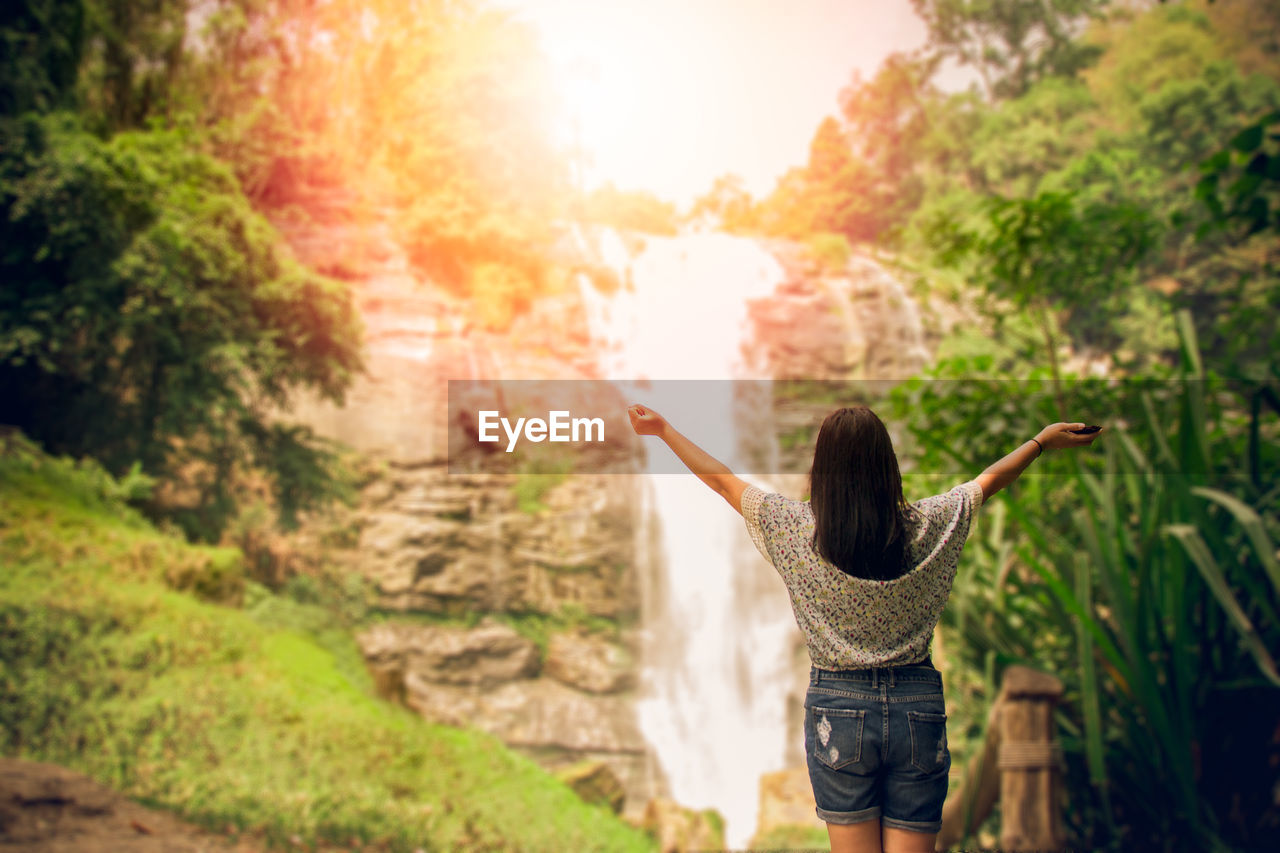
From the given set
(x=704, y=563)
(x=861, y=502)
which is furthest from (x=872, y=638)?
(x=704, y=563)

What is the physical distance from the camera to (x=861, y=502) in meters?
0.97

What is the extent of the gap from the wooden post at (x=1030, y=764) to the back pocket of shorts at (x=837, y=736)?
3.21ft

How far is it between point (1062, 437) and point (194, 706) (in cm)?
441

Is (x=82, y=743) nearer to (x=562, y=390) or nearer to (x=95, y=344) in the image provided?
(x=95, y=344)

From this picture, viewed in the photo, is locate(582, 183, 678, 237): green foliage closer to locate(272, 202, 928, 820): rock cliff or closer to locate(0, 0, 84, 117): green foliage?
locate(272, 202, 928, 820): rock cliff

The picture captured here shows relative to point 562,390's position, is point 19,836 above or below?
below

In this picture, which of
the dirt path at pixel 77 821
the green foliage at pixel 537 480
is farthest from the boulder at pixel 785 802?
the dirt path at pixel 77 821

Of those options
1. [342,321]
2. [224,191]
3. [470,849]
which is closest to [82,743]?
[470,849]

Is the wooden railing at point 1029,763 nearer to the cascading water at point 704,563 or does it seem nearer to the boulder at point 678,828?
the boulder at point 678,828

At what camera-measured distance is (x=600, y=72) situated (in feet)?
23.0

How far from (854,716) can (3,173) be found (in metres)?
5.97

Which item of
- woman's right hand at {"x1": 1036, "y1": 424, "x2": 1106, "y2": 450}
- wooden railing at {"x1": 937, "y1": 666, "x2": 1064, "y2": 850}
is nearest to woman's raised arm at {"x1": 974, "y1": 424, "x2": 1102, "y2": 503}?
woman's right hand at {"x1": 1036, "y1": 424, "x2": 1106, "y2": 450}

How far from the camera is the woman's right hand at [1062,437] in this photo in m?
1.05

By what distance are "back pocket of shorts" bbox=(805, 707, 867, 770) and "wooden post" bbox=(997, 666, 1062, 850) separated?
98 cm
